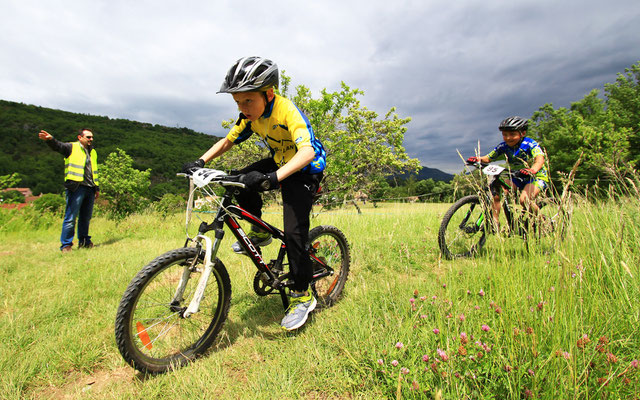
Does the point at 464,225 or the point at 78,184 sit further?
the point at 78,184

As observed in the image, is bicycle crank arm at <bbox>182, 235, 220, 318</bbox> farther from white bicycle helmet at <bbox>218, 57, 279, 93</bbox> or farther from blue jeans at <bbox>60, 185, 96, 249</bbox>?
blue jeans at <bbox>60, 185, 96, 249</bbox>

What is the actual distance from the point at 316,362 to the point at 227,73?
8.51ft

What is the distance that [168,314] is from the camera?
2475mm

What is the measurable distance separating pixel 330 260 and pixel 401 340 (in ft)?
5.69

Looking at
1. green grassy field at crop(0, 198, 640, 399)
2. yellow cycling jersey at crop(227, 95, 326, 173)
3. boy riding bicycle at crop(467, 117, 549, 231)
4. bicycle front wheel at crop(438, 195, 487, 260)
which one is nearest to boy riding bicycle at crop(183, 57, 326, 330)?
yellow cycling jersey at crop(227, 95, 326, 173)

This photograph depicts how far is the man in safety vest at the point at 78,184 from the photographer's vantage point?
6.12 meters

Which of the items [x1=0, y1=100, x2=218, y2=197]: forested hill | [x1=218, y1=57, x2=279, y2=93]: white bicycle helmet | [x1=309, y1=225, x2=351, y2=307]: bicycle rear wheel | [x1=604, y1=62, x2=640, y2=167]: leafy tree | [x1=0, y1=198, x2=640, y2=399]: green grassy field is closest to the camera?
[x1=0, y1=198, x2=640, y2=399]: green grassy field

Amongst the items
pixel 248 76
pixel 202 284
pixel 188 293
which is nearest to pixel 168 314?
pixel 188 293

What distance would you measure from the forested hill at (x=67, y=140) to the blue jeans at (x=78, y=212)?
51.1m

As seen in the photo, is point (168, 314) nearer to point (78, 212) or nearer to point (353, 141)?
point (78, 212)

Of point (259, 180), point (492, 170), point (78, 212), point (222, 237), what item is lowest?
point (78, 212)

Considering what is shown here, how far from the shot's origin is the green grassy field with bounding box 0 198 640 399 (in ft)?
5.14

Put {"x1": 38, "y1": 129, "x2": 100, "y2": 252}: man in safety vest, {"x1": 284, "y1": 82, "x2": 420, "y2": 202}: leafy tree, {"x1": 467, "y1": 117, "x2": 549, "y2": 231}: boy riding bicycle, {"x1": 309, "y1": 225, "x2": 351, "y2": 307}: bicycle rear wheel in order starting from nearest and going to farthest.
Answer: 1. {"x1": 309, "y1": 225, "x2": 351, "y2": 307}: bicycle rear wheel
2. {"x1": 467, "y1": 117, "x2": 549, "y2": 231}: boy riding bicycle
3. {"x1": 38, "y1": 129, "x2": 100, "y2": 252}: man in safety vest
4. {"x1": 284, "y1": 82, "x2": 420, "y2": 202}: leafy tree

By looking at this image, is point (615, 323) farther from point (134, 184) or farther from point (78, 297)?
point (134, 184)
